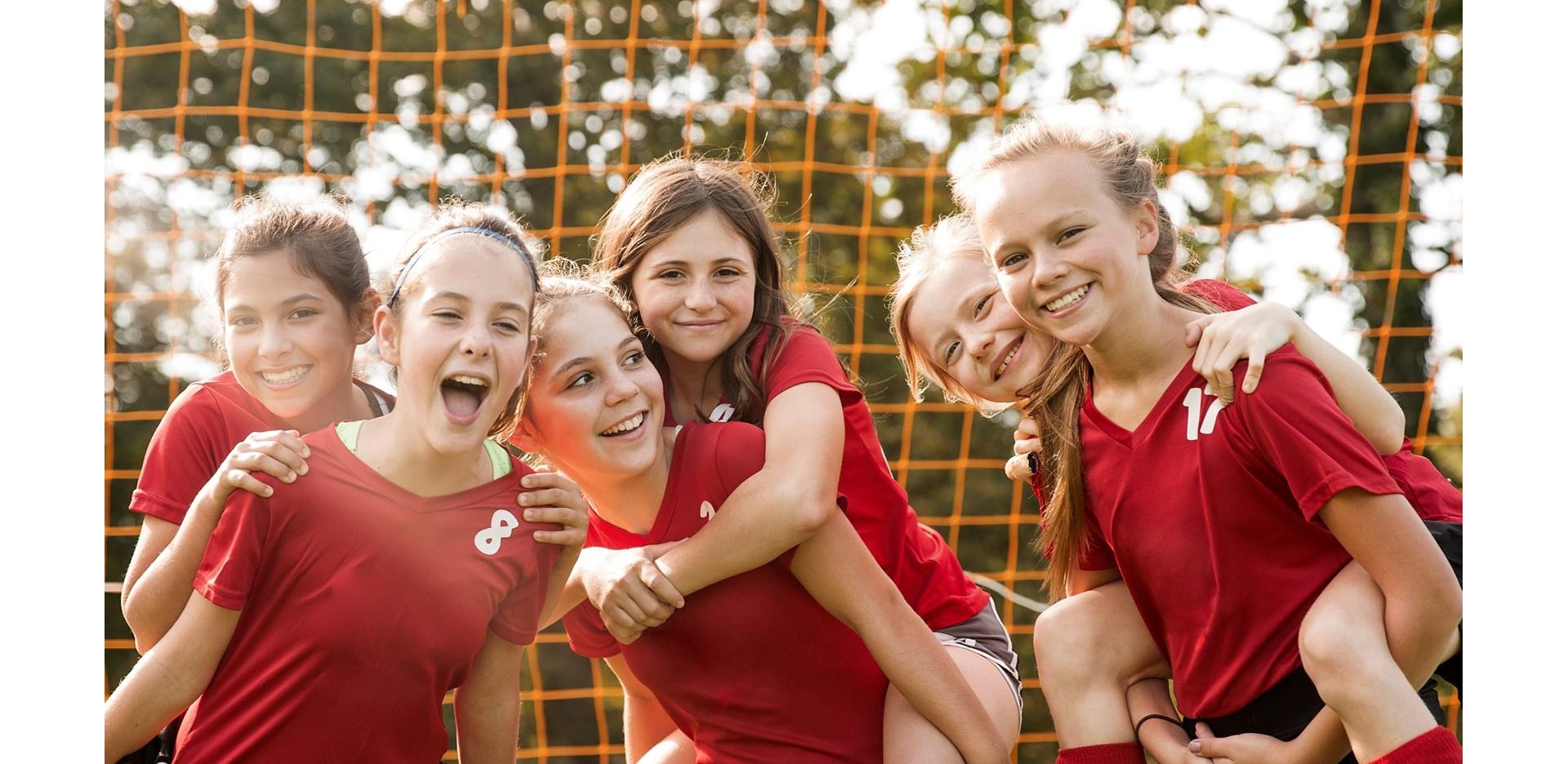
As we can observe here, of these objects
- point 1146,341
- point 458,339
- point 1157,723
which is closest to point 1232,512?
point 1146,341

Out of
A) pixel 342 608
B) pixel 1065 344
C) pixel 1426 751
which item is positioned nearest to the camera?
pixel 1426 751

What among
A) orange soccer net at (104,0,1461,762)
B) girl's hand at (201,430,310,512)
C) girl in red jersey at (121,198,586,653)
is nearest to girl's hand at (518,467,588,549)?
girl in red jersey at (121,198,586,653)

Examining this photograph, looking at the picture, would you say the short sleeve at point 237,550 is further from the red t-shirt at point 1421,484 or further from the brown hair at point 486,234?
the red t-shirt at point 1421,484

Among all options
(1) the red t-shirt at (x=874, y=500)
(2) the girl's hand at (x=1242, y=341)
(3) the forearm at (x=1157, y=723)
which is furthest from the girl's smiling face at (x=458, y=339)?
(3) the forearm at (x=1157, y=723)

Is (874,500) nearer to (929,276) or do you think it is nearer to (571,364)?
(929,276)

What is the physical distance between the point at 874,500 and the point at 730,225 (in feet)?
1.70

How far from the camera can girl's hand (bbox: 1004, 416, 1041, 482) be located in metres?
2.20

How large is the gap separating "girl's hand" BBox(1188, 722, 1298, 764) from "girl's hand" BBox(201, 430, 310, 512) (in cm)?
132

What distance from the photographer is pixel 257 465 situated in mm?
1806

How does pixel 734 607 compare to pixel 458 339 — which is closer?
pixel 458 339

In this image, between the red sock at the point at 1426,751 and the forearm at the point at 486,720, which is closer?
the red sock at the point at 1426,751

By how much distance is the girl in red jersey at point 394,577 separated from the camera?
1.82m

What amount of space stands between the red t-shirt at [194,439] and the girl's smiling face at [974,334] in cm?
91
